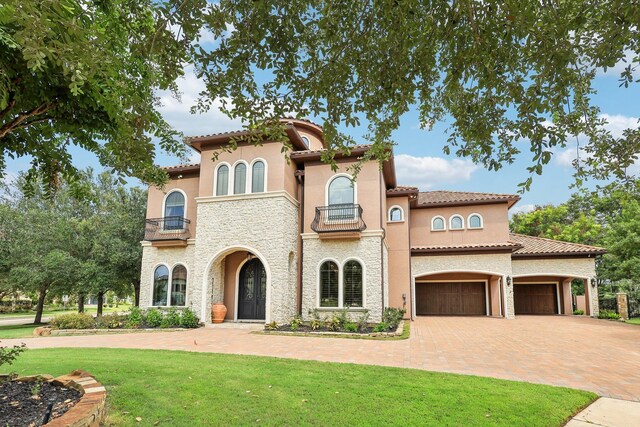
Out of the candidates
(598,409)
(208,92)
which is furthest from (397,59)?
(598,409)

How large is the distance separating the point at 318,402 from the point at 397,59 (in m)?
4.38

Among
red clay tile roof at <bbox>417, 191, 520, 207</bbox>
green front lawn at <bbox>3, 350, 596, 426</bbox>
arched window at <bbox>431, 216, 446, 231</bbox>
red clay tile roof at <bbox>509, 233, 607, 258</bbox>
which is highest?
red clay tile roof at <bbox>417, 191, 520, 207</bbox>

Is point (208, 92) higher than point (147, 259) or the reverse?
higher

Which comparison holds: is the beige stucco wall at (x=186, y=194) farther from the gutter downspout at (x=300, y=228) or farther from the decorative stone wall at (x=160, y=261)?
the gutter downspout at (x=300, y=228)

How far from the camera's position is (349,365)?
24.8 ft

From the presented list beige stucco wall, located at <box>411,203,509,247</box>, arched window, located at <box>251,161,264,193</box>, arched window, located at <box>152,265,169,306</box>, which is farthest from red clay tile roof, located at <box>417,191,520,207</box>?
arched window, located at <box>152,265,169,306</box>

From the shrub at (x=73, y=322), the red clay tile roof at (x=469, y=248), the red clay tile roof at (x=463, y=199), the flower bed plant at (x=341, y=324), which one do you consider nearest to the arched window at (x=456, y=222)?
the red clay tile roof at (x=463, y=199)

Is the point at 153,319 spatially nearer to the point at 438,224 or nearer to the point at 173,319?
the point at 173,319

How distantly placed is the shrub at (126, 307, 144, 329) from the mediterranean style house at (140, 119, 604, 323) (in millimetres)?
896

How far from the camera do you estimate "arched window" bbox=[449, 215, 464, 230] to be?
2119 cm

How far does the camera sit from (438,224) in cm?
2150

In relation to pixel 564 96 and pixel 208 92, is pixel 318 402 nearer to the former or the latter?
pixel 208 92

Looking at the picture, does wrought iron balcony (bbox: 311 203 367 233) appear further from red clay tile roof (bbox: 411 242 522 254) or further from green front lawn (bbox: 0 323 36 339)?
green front lawn (bbox: 0 323 36 339)

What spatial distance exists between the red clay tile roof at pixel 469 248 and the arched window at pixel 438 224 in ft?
3.46
